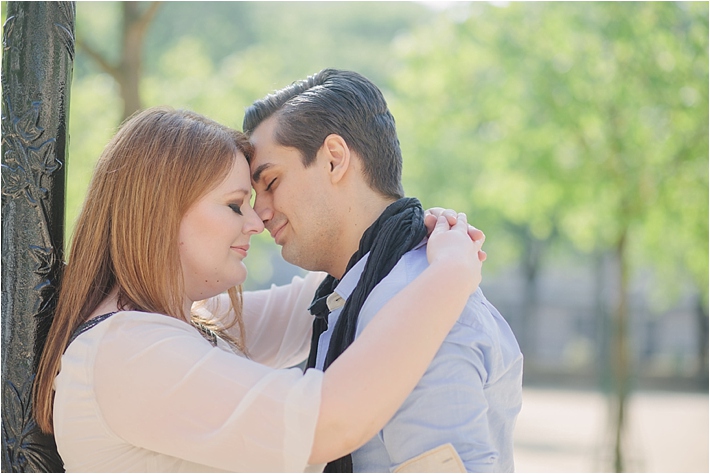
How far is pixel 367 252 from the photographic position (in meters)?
2.91

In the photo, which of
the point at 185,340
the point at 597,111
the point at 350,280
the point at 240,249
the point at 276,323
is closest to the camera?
the point at 185,340

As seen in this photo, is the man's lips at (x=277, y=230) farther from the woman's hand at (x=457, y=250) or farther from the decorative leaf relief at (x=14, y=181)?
the decorative leaf relief at (x=14, y=181)

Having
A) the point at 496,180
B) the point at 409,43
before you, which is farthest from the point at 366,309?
the point at 409,43

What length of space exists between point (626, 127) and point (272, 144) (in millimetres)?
6315

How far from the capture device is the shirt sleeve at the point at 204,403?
2.07 meters

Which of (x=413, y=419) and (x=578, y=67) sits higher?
(x=578, y=67)

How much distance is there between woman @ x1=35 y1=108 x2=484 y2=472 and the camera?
6.84ft

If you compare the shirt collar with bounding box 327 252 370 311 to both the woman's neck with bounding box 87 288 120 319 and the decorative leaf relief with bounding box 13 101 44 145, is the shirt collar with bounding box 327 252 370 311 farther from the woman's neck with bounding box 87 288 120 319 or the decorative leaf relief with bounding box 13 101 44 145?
the decorative leaf relief with bounding box 13 101 44 145

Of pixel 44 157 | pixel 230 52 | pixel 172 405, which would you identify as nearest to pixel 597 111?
pixel 44 157

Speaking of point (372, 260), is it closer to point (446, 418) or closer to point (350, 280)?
point (350, 280)

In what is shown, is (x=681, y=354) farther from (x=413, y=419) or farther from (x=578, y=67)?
(x=413, y=419)

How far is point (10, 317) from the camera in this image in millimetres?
2506

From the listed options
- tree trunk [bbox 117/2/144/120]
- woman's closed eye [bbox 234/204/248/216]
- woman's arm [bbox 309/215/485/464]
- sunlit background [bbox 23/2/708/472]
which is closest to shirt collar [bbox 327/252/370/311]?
woman's closed eye [bbox 234/204/248/216]

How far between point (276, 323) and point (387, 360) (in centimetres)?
143
